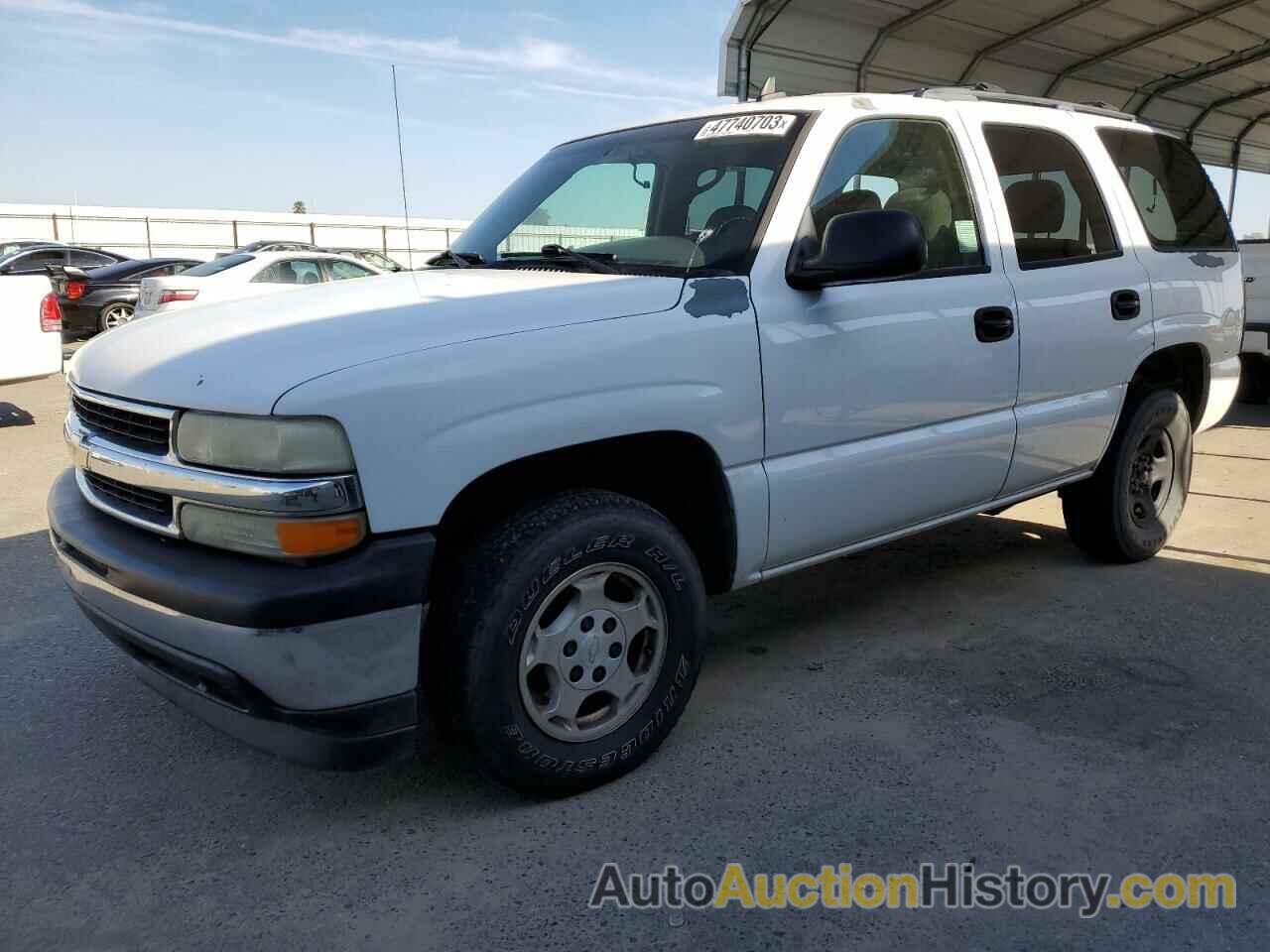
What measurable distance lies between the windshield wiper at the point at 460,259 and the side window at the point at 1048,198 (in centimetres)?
187

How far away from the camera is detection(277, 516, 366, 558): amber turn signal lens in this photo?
215cm

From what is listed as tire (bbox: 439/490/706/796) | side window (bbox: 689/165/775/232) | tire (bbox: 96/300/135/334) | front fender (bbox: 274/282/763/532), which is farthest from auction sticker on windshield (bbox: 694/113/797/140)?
tire (bbox: 96/300/135/334)

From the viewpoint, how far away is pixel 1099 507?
441 cm

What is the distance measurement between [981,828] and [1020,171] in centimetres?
241

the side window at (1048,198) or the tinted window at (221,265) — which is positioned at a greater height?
the tinted window at (221,265)

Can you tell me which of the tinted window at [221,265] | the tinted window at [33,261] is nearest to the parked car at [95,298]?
the tinted window at [221,265]

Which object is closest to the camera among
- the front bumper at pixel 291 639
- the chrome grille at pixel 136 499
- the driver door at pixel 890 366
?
the front bumper at pixel 291 639

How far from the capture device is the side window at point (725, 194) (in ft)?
10.0

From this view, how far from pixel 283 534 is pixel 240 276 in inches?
431

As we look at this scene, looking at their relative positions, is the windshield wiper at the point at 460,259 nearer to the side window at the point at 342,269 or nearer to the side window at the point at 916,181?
the side window at the point at 916,181

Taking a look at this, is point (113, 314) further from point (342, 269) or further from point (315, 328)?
point (315, 328)

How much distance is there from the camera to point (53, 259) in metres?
20.6

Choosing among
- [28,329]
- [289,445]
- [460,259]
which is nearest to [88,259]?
[28,329]

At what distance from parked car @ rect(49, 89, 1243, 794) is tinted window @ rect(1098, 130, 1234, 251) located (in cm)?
30
